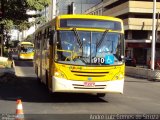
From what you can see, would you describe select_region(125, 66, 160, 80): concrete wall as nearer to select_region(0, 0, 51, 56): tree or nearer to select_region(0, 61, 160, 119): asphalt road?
select_region(0, 0, 51, 56): tree

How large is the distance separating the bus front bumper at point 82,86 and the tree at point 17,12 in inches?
845

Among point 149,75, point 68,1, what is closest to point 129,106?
point 149,75

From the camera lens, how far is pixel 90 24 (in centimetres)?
1455

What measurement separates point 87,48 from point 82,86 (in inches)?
48.5

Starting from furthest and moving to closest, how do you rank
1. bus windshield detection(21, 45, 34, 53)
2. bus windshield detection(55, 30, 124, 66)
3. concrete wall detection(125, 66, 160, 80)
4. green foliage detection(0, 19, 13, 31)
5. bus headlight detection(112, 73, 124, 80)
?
bus windshield detection(21, 45, 34, 53)
green foliage detection(0, 19, 13, 31)
concrete wall detection(125, 66, 160, 80)
bus headlight detection(112, 73, 124, 80)
bus windshield detection(55, 30, 124, 66)

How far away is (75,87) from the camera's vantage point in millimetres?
14047

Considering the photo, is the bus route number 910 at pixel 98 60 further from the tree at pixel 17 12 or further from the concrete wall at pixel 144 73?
the tree at pixel 17 12

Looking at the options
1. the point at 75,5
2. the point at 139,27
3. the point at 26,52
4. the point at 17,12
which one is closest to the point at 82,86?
the point at 17,12

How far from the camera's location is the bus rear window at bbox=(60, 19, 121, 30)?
14477 mm

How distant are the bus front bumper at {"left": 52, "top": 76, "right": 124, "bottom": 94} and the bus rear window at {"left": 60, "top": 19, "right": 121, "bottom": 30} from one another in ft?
5.96

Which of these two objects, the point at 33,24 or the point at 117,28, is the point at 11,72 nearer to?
the point at 117,28

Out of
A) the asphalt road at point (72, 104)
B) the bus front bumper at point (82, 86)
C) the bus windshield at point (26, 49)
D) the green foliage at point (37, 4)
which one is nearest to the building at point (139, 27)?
the bus windshield at point (26, 49)

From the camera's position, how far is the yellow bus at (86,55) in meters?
14.0

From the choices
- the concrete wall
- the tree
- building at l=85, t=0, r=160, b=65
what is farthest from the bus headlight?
building at l=85, t=0, r=160, b=65
